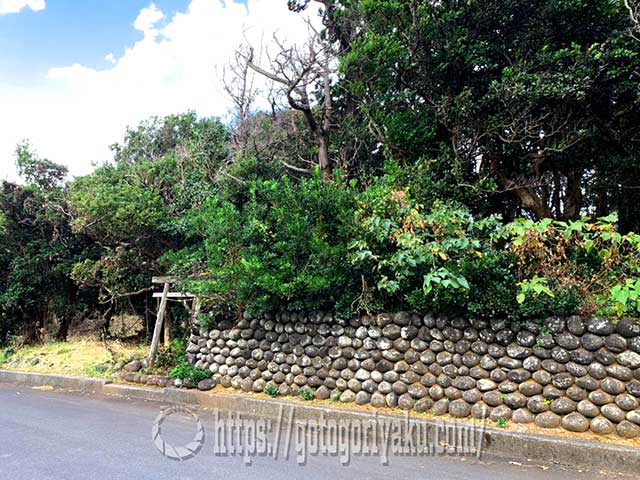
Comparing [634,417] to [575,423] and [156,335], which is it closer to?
[575,423]

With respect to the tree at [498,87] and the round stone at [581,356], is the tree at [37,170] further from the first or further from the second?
the round stone at [581,356]

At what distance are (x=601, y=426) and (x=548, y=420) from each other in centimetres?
52

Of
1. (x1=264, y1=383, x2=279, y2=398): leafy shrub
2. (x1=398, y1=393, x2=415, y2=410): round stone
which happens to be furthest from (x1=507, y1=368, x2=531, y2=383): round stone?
(x1=264, y1=383, x2=279, y2=398): leafy shrub

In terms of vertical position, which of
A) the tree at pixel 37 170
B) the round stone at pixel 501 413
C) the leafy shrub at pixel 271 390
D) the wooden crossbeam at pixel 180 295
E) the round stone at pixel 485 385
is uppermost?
the tree at pixel 37 170

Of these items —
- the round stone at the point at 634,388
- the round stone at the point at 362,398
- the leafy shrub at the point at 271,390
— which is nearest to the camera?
the round stone at the point at 634,388

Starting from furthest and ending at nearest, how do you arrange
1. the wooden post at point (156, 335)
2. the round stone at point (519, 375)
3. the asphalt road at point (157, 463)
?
1. the wooden post at point (156, 335)
2. the round stone at point (519, 375)
3. the asphalt road at point (157, 463)

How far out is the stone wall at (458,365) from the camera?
482 cm

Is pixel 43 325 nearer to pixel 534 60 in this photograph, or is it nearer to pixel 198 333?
pixel 198 333

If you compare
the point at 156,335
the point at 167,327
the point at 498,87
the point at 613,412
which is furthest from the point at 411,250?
the point at 167,327

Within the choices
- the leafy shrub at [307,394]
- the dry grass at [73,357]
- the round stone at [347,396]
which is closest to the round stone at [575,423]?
the round stone at [347,396]

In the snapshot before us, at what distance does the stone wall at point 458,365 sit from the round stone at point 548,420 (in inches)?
0.4

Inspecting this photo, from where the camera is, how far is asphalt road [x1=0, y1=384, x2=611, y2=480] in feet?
13.2

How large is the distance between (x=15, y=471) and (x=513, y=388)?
18.0 feet

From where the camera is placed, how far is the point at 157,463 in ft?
14.1
